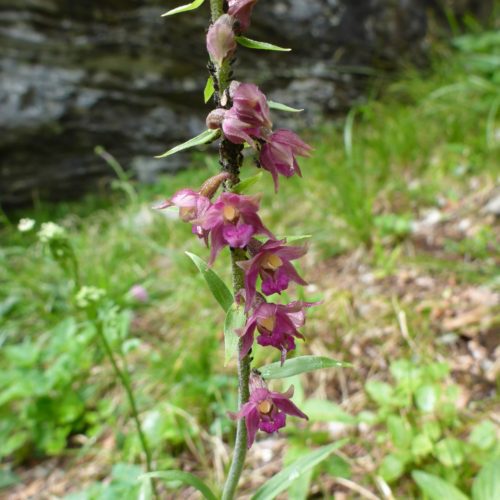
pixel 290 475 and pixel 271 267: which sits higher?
pixel 271 267

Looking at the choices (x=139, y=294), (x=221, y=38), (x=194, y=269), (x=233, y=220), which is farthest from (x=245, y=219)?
(x=194, y=269)

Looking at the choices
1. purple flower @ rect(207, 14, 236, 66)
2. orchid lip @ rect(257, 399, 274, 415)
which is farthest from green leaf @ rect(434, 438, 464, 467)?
purple flower @ rect(207, 14, 236, 66)

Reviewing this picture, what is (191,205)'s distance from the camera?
1.00 metres

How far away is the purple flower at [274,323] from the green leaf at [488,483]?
696mm

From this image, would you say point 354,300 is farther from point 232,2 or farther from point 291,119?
point 291,119

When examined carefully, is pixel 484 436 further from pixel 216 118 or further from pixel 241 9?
pixel 241 9

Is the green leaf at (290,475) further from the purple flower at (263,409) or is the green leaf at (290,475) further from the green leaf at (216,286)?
the green leaf at (216,286)

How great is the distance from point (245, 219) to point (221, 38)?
330 millimetres

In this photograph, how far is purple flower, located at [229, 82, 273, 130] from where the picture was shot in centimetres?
94

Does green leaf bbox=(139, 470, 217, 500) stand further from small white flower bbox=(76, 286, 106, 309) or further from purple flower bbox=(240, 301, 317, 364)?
small white flower bbox=(76, 286, 106, 309)

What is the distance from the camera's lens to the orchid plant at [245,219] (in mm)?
951

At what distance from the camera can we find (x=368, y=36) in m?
4.80

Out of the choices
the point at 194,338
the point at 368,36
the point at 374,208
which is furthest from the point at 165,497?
the point at 368,36

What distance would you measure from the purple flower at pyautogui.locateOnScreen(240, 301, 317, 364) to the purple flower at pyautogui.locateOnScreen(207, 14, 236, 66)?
481mm
